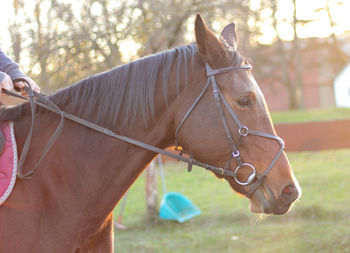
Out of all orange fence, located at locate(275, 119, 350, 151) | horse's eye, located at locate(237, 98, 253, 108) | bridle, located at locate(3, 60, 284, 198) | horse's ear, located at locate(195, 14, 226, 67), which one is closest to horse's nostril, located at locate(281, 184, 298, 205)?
bridle, located at locate(3, 60, 284, 198)

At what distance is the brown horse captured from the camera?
2.30m

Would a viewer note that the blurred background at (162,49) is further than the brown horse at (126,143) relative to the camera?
Yes

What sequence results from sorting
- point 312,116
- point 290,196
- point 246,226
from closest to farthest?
point 290,196, point 246,226, point 312,116

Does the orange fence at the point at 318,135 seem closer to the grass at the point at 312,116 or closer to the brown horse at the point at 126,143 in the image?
the brown horse at the point at 126,143

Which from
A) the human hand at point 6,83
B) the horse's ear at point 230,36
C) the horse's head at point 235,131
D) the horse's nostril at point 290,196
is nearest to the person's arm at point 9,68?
the human hand at point 6,83

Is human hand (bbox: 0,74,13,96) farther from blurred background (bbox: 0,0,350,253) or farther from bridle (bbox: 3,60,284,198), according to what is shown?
blurred background (bbox: 0,0,350,253)

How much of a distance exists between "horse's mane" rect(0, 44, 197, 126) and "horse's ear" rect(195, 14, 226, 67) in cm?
14

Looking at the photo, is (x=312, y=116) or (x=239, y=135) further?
(x=312, y=116)

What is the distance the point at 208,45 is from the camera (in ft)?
7.79

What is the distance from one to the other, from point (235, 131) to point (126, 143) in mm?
675

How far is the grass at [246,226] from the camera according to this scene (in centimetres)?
565

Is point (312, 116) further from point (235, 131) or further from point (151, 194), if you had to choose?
point (235, 131)

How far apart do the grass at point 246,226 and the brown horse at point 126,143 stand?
347 centimetres

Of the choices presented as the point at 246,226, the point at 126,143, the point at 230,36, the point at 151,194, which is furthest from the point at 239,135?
the point at 151,194
